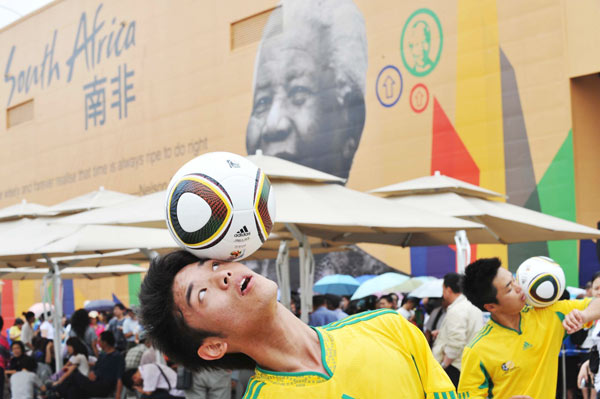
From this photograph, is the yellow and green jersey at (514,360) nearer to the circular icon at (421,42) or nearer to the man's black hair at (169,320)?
the man's black hair at (169,320)

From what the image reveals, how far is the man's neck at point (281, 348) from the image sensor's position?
1979mm

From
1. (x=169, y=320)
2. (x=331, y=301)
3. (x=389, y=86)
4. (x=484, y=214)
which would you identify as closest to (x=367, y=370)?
(x=169, y=320)

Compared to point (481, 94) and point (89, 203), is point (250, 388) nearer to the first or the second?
point (89, 203)

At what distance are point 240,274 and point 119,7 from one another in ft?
84.0

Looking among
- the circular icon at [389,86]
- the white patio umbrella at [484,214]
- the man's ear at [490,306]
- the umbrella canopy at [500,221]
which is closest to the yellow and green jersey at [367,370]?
the man's ear at [490,306]

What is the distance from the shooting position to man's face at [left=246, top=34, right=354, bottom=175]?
18.8 meters

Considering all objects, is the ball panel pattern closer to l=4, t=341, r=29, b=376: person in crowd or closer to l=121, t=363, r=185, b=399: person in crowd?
l=121, t=363, r=185, b=399: person in crowd

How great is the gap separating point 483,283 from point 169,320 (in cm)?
247

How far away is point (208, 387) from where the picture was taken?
24.2 ft

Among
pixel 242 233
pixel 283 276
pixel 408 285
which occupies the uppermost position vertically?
pixel 242 233

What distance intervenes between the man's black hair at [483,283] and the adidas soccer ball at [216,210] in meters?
2.19

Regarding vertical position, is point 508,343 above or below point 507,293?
below

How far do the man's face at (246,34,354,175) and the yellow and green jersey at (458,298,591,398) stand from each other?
46.9 ft

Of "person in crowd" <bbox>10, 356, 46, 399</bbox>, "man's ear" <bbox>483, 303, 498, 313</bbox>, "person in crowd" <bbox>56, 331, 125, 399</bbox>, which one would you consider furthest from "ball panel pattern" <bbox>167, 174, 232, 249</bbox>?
"person in crowd" <bbox>10, 356, 46, 399</bbox>
